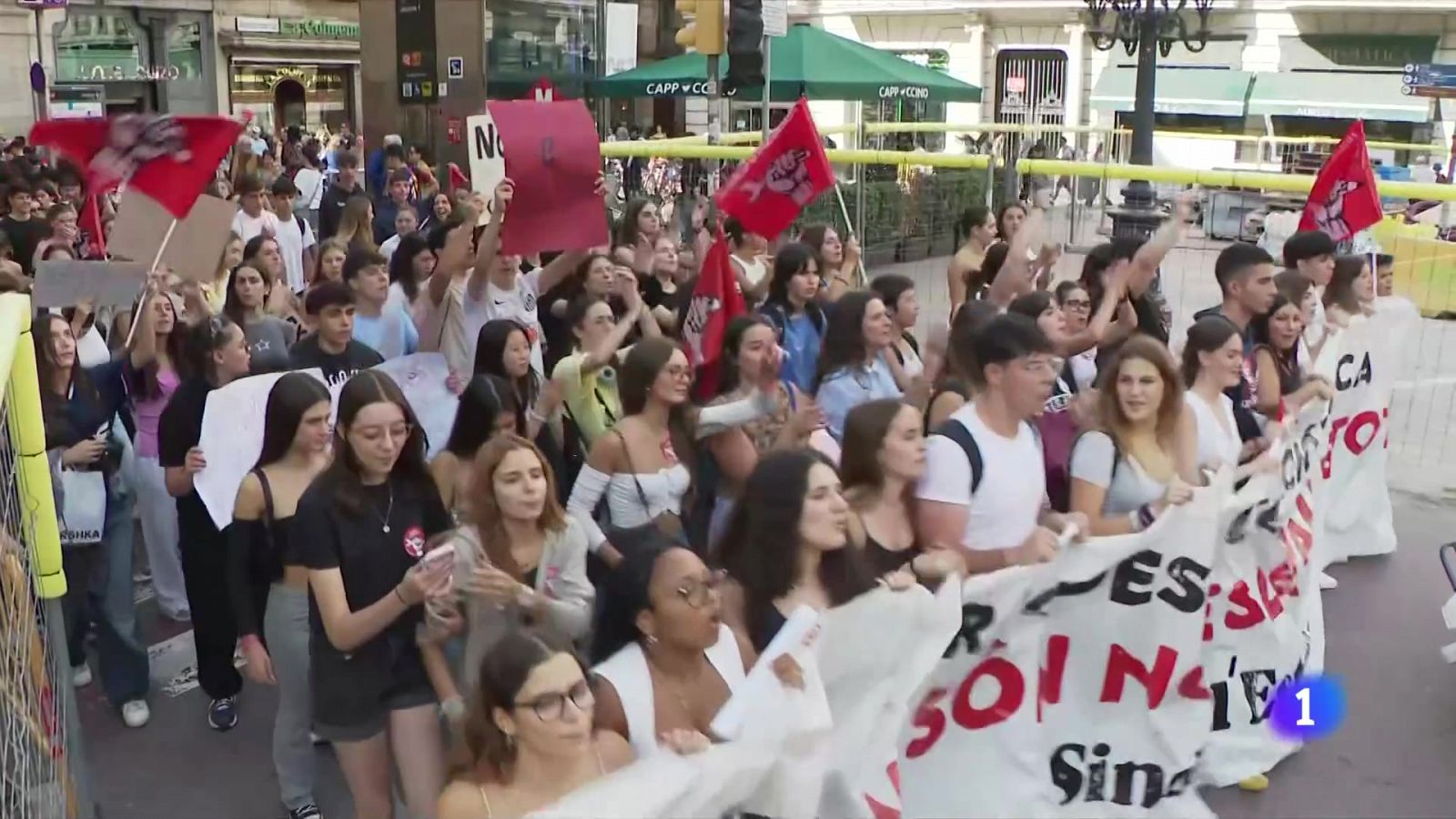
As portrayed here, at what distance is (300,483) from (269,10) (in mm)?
28566

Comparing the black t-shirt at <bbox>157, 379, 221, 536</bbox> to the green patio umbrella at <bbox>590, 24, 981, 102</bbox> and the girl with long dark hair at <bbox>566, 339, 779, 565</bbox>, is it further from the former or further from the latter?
the green patio umbrella at <bbox>590, 24, 981, 102</bbox>

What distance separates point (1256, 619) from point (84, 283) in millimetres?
4252

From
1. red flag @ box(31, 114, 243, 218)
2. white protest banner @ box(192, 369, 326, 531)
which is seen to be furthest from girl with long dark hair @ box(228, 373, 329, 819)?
red flag @ box(31, 114, 243, 218)

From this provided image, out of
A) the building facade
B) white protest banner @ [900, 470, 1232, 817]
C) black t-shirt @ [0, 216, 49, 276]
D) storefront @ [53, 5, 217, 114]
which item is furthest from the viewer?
the building facade

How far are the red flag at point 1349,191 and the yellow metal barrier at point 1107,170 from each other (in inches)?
33.5

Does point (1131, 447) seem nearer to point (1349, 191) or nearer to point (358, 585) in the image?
point (358, 585)

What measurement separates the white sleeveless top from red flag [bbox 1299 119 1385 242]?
19.6 ft

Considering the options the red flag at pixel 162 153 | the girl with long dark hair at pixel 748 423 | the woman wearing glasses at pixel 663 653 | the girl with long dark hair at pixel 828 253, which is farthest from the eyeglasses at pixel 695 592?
the girl with long dark hair at pixel 828 253

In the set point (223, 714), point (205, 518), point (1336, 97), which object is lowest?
point (223, 714)

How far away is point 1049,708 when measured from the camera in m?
4.41

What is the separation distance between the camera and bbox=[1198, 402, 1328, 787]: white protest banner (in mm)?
4852

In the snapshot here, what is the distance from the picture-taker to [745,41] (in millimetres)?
9836

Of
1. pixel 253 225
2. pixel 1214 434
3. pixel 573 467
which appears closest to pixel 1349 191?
pixel 1214 434

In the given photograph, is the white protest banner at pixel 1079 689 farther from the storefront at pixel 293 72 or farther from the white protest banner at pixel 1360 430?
the storefront at pixel 293 72
